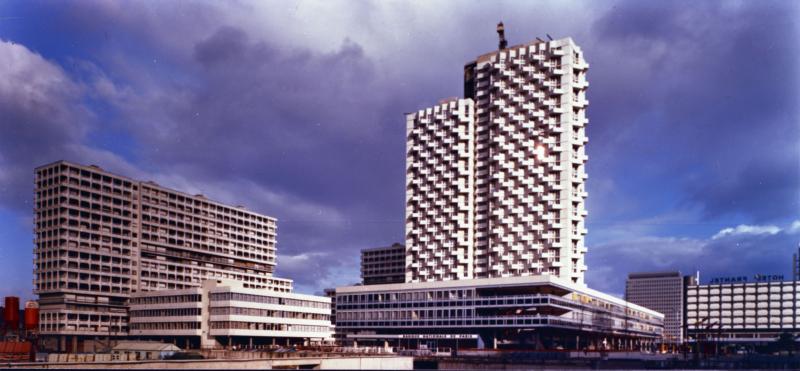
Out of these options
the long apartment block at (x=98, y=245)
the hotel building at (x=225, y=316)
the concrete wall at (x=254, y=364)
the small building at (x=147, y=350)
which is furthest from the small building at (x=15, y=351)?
the long apartment block at (x=98, y=245)

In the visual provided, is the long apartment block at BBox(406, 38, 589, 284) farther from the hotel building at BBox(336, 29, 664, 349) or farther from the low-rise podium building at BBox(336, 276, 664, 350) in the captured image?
the low-rise podium building at BBox(336, 276, 664, 350)

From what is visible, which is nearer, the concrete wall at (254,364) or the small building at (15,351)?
the concrete wall at (254,364)

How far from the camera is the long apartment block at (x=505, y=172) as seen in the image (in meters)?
158

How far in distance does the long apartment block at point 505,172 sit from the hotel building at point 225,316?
35.0 m

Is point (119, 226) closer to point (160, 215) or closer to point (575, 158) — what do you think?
point (160, 215)

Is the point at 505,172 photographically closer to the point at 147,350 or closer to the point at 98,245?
the point at 98,245

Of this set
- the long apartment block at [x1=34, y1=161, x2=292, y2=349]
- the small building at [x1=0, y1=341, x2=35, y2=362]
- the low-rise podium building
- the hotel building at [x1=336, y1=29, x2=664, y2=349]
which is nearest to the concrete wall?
the small building at [x1=0, y1=341, x2=35, y2=362]

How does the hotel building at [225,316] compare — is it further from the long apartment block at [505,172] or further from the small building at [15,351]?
the small building at [15,351]

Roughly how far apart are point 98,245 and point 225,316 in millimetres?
42802

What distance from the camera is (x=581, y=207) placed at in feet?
524

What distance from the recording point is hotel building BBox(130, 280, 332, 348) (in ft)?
452

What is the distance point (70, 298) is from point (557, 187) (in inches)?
4083

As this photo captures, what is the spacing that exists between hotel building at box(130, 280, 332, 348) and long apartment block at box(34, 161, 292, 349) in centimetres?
858

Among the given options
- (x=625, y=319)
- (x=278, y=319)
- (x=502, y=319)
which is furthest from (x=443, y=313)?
(x=625, y=319)
